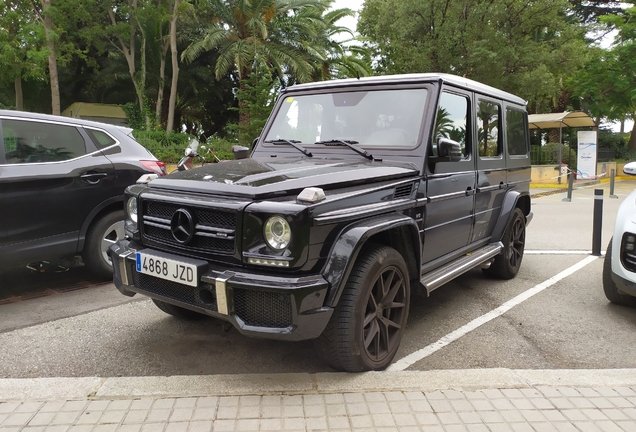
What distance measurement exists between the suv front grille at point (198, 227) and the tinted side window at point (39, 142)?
6.90 feet

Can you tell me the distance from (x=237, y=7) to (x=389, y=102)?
19.6m

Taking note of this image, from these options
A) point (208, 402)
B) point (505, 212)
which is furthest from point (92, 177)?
point (505, 212)

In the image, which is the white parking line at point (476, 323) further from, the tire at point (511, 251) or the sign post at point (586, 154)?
the sign post at point (586, 154)

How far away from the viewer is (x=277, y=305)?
278 cm

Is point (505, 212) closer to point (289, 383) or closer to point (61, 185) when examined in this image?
point (289, 383)

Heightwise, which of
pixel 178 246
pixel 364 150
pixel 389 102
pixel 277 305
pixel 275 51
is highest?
pixel 275 51

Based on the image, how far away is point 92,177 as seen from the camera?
5098 millimetres

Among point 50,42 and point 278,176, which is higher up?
point 50,42

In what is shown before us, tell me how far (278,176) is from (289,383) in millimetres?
1294

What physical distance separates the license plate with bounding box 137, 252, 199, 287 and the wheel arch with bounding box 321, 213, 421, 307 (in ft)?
2.55

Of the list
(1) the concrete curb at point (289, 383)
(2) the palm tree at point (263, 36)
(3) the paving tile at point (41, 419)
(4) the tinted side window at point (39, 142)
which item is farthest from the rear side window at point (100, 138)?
(2) the palm tree at point (263, 36)

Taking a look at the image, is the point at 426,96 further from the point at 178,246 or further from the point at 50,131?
the point at 50,131

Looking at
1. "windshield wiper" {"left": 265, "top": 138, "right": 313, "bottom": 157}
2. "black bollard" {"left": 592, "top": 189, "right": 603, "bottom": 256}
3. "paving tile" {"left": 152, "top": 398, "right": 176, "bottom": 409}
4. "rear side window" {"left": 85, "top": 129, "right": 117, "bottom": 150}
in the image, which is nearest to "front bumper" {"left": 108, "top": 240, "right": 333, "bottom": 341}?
"paving tile" {"left": 152, "top": 398, "right": 176, "bottom": 409}

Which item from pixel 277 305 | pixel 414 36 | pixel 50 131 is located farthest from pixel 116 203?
pixel 414 36
